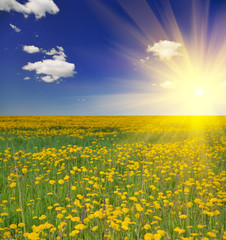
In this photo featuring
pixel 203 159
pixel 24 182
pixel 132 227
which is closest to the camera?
pixel 132 227

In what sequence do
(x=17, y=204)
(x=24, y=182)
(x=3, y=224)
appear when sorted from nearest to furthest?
1. (x=3, y=224)
2. (x=17, y=204)
3. (x=24, y=182)

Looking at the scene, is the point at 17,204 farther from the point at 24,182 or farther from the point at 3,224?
the point at 24,182

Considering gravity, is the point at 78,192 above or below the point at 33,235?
below

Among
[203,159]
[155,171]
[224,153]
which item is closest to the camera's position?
[155,171]

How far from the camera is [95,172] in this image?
5.00 meters

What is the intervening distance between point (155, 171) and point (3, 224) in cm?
364

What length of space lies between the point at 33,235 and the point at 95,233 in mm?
940

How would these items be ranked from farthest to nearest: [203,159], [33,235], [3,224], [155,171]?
[203,159]
[155,171]
[3,224]
[33,235]

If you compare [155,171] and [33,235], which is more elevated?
[33,235]

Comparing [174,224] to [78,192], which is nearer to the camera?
[174,224]

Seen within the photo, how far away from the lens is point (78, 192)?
12.7ft

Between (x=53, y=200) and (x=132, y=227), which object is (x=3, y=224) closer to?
(x=53, y=200)

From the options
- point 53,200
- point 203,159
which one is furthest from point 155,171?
point 53,200

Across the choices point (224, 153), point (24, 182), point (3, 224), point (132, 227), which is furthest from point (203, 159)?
point (3, 224)
